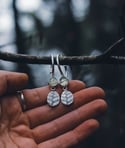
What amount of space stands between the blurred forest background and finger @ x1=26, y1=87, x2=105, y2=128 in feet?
1.56

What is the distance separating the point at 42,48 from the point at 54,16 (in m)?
0.54

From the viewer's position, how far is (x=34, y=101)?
50.3 inches

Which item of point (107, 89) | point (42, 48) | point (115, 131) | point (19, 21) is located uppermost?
point (19, 21)

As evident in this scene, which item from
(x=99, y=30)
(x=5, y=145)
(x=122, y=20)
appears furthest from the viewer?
(x=99, y=30)

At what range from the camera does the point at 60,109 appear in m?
1.27

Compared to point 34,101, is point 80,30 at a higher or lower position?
higher

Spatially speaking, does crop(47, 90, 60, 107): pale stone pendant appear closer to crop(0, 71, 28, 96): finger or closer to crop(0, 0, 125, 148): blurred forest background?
crop(0, 71, 28, 96): finger

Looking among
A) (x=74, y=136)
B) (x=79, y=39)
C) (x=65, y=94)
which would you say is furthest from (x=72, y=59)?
(x=79, y=39)

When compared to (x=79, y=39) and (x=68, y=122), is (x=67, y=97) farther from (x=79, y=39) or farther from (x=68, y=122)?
(x=79, y=39)

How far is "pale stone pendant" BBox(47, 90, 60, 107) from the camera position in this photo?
1.25 meters

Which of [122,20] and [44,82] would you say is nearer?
[122,20]

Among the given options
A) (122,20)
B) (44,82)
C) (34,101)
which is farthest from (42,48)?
(122,20)

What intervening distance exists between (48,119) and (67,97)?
0.30 feet

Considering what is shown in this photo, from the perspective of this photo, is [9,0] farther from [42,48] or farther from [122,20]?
[122,20]
